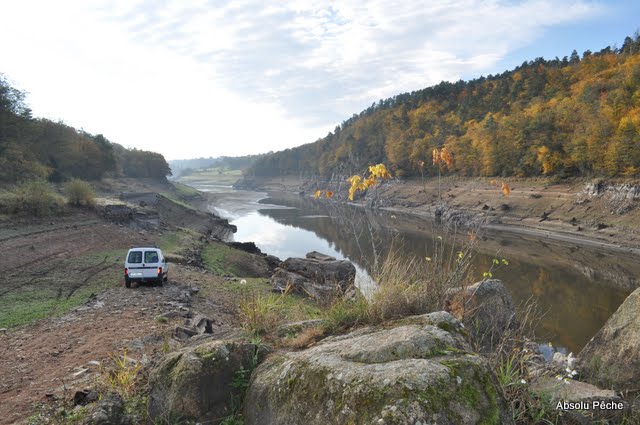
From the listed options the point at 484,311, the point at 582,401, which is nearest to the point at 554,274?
the point at 484,311

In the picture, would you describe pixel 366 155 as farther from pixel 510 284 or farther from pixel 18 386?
pixel 18 386

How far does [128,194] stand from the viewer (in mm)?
Result: 63969

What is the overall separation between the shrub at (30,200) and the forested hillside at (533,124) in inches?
933

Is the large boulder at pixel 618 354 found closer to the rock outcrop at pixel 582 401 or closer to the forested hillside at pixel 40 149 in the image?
the rock outcrop at pixel 582 401

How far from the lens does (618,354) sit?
20.4 ft

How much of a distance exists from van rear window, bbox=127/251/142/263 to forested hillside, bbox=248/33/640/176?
12.1 m

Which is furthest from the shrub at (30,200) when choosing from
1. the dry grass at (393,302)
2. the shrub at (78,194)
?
the dry grass at (393,302)

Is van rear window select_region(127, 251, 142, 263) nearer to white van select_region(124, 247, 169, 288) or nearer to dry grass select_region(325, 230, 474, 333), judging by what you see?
white van select_region(124, 247, 169, 288)

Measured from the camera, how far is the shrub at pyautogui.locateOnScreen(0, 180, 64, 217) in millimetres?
28192

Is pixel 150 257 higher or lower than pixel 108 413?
lower

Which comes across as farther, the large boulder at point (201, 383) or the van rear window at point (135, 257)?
the van rear window at point (135, 257)

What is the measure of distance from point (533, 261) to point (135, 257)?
127ft

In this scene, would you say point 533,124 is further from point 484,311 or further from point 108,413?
point 108,413

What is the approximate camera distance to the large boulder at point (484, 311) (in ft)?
19.6
